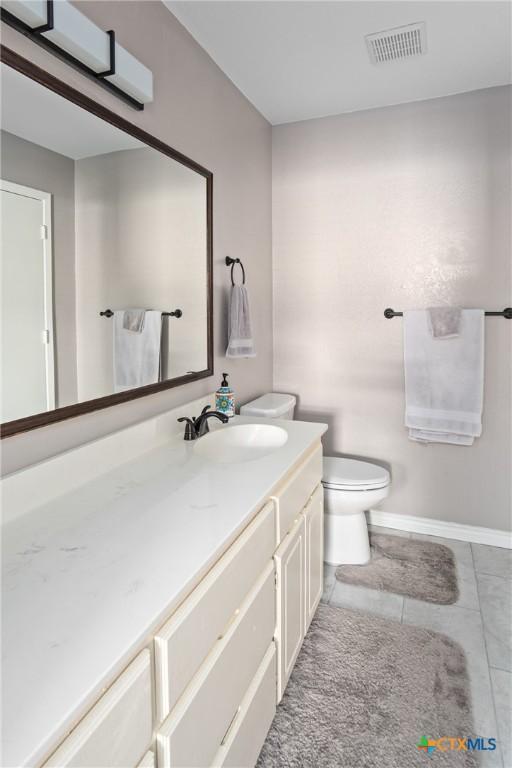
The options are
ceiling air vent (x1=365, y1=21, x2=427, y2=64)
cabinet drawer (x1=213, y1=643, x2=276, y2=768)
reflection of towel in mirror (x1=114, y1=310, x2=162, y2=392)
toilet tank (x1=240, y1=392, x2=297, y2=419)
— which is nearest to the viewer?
cabinet drawer (x1=213, y1=643, x2=276, y2=768)

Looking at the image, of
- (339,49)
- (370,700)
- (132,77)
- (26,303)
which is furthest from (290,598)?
(339,49)

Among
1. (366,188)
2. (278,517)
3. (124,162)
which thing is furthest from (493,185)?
(278,517)

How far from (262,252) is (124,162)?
4.39ft

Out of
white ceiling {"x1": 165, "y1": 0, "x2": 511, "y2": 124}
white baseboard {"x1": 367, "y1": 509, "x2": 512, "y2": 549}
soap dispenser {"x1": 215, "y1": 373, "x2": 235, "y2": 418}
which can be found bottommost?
white baseboard {"x1": 367, "y1": 509, "x2": 512, "y2": 549}

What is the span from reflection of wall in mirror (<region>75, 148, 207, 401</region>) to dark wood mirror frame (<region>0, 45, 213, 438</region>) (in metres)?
0.03

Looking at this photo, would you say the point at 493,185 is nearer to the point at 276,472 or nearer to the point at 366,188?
the point at 366,188

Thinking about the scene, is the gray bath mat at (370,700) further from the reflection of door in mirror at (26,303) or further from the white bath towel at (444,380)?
the reflection of door in mirror at (26,303)

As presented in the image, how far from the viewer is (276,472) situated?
1355 millimetres

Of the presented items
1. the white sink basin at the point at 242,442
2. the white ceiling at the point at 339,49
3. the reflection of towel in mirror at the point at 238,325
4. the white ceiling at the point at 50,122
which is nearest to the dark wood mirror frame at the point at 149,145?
the white ceiling at the point at 50,122

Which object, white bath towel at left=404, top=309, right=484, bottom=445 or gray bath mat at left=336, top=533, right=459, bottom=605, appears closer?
gray bath mat at left=336, top=533, right=459, bottom=605

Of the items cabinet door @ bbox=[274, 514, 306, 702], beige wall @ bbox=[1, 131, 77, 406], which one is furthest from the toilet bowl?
beige wall @ bbox=[1, 131, 77, 406]

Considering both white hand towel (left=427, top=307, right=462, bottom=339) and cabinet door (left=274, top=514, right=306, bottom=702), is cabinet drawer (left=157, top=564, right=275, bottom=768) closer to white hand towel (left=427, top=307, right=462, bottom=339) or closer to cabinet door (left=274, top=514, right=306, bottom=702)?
cabinet door (left=274, top=514, right=306, bottom=702)

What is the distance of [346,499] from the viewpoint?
2219 mm

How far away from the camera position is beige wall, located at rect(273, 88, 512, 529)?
8.00 feet
